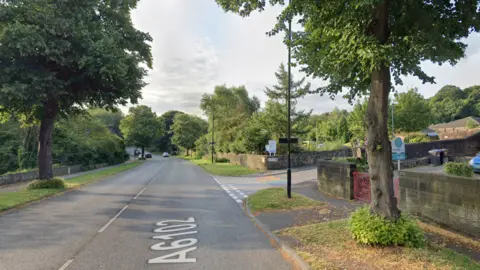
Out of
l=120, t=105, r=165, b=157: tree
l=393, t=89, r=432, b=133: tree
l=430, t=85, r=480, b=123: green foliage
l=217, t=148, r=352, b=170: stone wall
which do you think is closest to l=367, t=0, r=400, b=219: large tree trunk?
l=217, t=148, r=352, b=170: stone wall

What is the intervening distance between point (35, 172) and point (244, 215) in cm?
2210

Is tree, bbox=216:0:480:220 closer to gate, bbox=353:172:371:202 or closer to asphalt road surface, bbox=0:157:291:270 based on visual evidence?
asphalt road surface, bbox=0:157:291:270

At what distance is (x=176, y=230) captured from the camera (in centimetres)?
841

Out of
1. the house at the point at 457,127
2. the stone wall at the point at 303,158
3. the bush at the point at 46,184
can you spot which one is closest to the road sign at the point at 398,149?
the bush at the point at 46,184

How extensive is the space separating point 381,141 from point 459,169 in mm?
3186

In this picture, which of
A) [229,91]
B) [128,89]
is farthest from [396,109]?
[128,89]

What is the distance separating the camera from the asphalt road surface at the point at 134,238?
5906 mm

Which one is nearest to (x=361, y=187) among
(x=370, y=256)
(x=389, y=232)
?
(x=389, y=232)

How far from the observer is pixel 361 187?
12.1 meters

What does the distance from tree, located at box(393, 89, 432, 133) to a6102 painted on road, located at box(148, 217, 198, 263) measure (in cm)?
3723

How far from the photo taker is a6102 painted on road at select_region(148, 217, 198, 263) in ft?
20.0

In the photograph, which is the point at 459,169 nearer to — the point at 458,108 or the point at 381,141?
the point at 381,141

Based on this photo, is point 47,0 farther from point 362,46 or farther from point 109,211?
point 362,46

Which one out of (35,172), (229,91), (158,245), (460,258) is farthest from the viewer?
(229,91)
